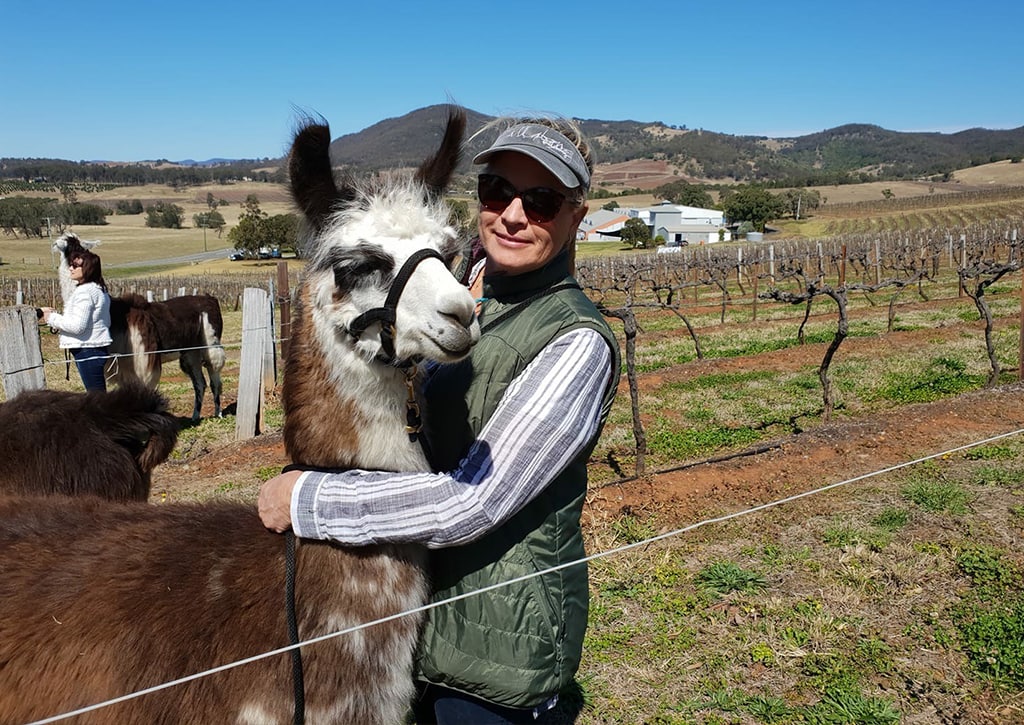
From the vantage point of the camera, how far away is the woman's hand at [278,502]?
183 centimetres

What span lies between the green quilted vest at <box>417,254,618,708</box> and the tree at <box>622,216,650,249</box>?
78074 millimetres

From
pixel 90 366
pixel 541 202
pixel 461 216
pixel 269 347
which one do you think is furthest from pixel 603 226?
pixel 541 202

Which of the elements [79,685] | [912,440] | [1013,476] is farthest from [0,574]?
[912,440]

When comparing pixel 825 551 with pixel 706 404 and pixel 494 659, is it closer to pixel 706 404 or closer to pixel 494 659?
pixel 494 659

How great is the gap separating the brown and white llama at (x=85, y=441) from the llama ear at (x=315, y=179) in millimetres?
2350

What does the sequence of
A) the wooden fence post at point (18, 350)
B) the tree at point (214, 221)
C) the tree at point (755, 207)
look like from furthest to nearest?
the tree at point (755, 207), the tree at point (214, 221), the wooden fence post at point (18, 350)

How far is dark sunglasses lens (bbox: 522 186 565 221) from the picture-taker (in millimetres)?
1908

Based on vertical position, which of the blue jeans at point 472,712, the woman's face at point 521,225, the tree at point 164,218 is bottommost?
the blue jeans at point 472,712

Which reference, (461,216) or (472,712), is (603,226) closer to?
(461,216)

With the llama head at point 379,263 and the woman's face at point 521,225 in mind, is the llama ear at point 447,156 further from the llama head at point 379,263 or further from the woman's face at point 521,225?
the woman's face at point 521,225

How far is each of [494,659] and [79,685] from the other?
1055mm

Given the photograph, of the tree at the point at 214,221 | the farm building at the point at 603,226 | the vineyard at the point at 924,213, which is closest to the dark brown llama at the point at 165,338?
the vineyard at the point at 924,213

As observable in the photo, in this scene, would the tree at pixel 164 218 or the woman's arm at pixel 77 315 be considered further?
the tree at pixel 164 218

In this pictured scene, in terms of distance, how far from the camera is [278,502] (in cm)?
184
